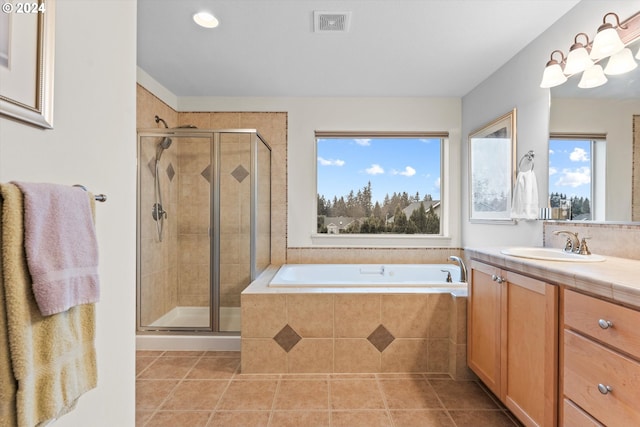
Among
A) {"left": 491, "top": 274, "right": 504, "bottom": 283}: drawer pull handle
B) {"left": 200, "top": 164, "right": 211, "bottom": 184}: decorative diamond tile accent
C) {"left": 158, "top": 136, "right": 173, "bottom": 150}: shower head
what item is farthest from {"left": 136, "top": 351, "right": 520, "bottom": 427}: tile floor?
{"left": 158, "top": 136, "right": 173, "bottom": 150}: shower head

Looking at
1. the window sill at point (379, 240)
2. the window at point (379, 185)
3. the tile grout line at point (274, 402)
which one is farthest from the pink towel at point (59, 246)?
the window at point (379, 185)

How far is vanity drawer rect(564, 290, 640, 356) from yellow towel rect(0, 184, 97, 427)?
1491 millimetres

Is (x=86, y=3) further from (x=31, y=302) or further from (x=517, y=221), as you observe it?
(x=517, y=221)

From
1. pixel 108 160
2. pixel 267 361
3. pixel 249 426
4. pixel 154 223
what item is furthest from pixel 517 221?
pixel 154 223

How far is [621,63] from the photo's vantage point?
1596 millimetres

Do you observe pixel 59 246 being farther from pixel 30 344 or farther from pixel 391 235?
pixel 391 235

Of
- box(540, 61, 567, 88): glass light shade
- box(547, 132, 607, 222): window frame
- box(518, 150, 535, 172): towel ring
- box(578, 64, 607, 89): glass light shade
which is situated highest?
box(540, 61, 567, 88): glass light shade

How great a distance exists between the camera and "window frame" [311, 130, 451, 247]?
328 centimetres

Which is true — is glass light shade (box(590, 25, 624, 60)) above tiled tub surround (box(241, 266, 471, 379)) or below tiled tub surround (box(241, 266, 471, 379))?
above

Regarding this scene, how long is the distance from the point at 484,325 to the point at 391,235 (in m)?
1.60

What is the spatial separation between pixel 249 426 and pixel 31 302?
1.43 m

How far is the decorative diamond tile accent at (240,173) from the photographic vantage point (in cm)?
270

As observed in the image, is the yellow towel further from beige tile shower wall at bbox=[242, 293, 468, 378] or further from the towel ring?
the towel ring

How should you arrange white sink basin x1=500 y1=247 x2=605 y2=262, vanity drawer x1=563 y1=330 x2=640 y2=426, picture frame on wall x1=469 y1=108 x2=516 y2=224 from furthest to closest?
picture frame on wall x1=469 y1=108 x2=516 y2=224 < white sink basin x1=500 y1=247 x2=605 y2=262 < vanity drawer x1=563 y1=330 x2=640 y2=426
